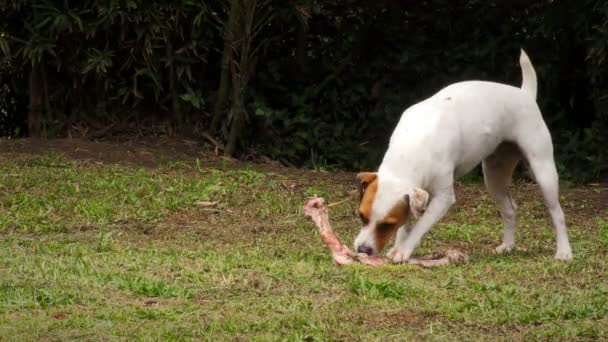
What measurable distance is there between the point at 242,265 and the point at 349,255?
24.5 inches

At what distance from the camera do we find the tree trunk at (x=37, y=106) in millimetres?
12648

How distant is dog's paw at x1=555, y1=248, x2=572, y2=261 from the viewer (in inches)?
292

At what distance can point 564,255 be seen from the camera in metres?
7.47

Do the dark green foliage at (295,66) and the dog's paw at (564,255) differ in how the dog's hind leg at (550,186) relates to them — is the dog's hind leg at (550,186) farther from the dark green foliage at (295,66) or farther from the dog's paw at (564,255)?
the dark green foliage at (295,66)

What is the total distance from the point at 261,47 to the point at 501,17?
8.56 ft

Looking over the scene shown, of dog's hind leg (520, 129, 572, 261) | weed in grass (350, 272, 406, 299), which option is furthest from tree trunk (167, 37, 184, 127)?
weed in grass (350, 272, 406, 299)

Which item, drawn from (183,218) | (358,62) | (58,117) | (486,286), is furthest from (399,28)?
(486,286)

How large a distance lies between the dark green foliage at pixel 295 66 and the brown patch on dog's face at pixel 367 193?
5.14 m

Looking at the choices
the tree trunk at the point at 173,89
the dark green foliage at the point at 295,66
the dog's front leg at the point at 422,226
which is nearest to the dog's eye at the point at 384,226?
the dog's front leg at the point at 422,226

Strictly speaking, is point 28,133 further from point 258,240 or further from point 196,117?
point 258,240

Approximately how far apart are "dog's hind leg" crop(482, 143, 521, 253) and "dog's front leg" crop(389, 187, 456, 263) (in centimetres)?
81

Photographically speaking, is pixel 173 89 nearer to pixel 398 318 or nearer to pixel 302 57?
pixel 302 57

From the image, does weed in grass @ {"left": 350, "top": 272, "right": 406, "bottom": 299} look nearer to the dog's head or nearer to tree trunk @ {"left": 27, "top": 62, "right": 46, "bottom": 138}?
the dog's head

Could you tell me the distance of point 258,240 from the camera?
827cm
